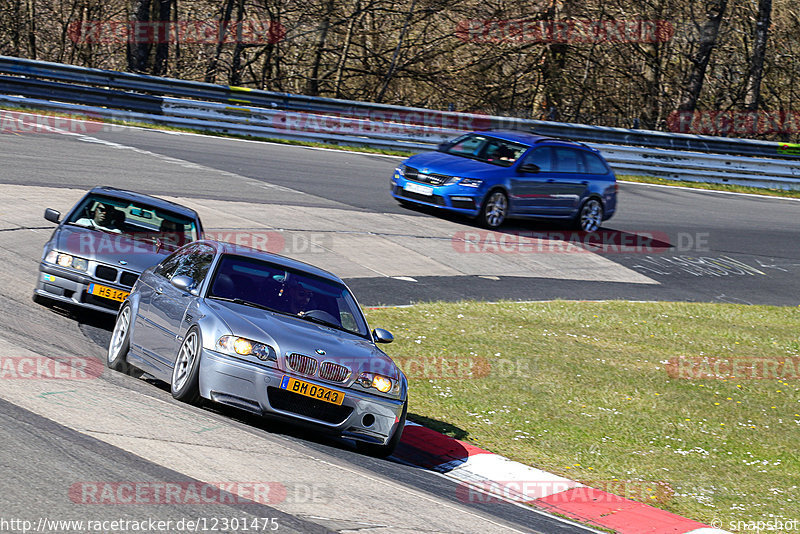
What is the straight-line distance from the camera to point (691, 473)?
28.5 feet

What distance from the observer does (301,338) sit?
7891mm

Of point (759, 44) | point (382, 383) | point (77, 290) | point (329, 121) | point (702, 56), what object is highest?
point (759, 44)

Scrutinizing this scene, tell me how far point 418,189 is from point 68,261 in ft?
30.6

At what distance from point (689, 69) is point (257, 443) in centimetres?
3099

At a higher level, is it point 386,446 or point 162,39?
point 162,39

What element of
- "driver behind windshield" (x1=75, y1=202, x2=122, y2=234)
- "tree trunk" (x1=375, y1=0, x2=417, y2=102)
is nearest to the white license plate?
"driver behind windshield" (x1=75, y1=202, x2=122, y2=234)

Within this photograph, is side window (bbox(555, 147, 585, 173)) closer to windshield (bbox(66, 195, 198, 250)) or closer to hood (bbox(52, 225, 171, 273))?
windshield (bbox(66, 195, 198, 250))

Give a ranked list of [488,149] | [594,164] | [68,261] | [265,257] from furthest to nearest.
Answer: [594,164], [488,149], [68,261], [265,257]

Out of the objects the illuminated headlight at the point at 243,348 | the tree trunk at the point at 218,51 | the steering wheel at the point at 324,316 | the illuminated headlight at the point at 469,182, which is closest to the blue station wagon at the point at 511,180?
the illuminated headlight at the point at 469,182

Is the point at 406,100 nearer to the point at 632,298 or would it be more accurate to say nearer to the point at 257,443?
the point at 632,298

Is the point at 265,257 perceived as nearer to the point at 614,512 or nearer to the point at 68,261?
the point at 68,261

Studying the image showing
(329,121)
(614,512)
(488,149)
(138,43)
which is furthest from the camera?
(138,43)

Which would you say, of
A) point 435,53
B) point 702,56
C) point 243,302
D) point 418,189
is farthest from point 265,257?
point 702,56

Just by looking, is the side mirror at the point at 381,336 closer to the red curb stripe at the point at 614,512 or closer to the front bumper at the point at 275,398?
the front bumper at the point at 275,398
